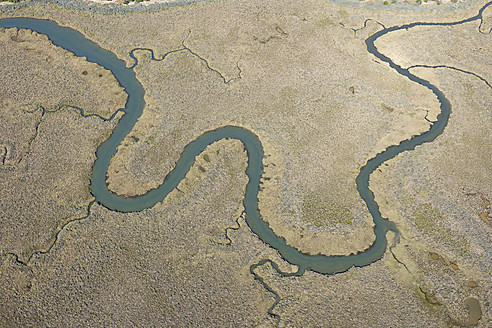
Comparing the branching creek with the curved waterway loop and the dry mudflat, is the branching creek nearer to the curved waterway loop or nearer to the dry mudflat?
Result: the curved waterway loop

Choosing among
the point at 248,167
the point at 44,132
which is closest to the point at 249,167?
the point at 248,167

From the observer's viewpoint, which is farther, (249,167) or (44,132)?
(44,132)

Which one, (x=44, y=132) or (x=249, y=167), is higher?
(x=249, y=167)

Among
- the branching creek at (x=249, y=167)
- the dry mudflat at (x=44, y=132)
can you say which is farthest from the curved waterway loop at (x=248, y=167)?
the dry mudflat at (x=44, y=132)

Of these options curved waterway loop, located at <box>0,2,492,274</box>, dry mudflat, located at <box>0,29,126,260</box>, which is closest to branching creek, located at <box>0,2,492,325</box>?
curved waterway loop, located at <box>0,2,492,274</box>

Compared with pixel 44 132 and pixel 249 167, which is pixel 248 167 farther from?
pixel 44 132

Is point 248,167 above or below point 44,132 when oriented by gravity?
above

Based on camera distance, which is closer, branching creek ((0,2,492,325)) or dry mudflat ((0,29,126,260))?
branching creek ((0,2,492,325))
